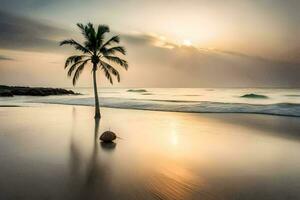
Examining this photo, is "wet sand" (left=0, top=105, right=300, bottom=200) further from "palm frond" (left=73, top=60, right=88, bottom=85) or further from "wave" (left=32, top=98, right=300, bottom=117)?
"wave" (left=32, top=98, right=300, bottom=117)

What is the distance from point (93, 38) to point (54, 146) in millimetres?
12781

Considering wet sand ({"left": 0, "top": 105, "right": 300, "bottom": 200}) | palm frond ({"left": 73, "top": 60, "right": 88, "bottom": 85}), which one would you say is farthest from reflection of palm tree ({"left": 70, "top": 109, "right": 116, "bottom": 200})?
palm frond ({"left": 73, "top": 60, "right": 88, "bottom": 85})

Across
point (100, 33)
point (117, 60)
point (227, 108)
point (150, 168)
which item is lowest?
point (150, 168)

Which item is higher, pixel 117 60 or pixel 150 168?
pixel 117 60

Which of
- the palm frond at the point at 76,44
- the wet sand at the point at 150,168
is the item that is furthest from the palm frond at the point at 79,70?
the wet sand at the point at 150,168

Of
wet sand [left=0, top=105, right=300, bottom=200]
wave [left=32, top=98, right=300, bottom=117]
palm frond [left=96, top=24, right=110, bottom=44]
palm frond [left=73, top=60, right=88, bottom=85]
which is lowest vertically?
wet sand [left=0, top=105, right=300, bottom=200]

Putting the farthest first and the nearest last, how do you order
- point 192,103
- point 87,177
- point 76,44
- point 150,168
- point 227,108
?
point 192,103
point 227,108
point 76,44
point 150,168
point 87,177

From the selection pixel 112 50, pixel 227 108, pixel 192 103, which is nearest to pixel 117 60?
pixel 112 50

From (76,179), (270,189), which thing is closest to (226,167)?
(270,189)

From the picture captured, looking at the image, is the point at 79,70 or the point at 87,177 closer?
the point at 87,177

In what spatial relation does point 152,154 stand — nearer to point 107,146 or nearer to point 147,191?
point 107,146

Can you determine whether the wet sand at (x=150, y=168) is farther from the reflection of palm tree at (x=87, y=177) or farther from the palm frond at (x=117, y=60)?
the palm frond at (x=117, y=60)

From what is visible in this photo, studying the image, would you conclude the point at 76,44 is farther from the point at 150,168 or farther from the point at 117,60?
the point at 150,168

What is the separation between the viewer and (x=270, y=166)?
8.23 meters
